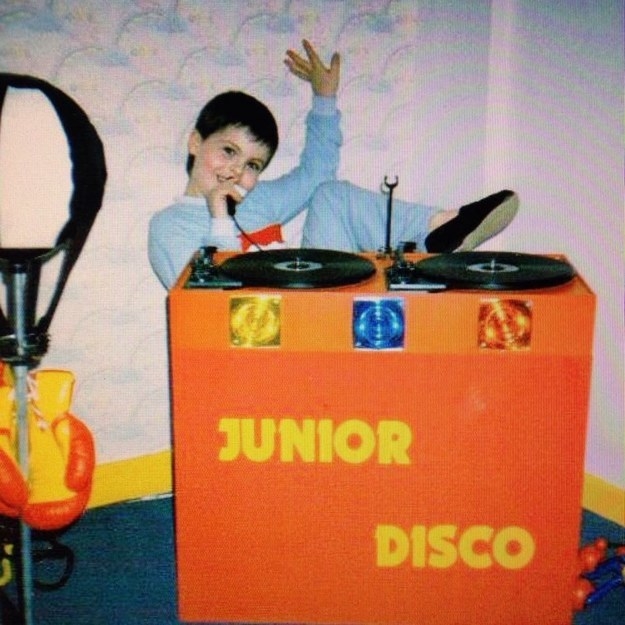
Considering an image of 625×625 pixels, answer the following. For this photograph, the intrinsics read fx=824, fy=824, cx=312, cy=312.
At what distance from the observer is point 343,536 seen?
1617mm

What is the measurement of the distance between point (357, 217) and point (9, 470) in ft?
3.28

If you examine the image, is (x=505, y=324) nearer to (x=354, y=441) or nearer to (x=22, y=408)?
(x=354, y=441)

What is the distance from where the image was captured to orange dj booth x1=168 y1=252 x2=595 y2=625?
1482 mm

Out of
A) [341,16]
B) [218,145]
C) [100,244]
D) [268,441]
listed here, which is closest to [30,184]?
[100,244]

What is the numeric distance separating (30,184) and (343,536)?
93cm

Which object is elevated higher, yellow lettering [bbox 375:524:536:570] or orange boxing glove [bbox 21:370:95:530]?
orange boxing glove [bbox 21:370:95:530]

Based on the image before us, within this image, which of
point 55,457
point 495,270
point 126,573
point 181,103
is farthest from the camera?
point 181,103

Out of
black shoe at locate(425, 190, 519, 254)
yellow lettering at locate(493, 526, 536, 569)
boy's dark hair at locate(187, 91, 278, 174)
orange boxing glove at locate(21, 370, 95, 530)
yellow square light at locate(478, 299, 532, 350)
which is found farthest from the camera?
boy's dark hair at locate(187, 91, 278, 174)

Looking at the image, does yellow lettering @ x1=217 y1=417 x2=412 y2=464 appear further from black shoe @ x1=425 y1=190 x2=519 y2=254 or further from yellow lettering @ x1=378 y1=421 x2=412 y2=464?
black shoe @ x1=425 y1=190 x2=519 y2=254

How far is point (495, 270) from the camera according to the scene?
62.6 inches

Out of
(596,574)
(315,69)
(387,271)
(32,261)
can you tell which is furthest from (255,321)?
(596,574)

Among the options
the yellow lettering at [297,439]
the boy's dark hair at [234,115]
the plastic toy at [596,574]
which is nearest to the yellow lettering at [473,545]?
the plastic toy at [596,574]

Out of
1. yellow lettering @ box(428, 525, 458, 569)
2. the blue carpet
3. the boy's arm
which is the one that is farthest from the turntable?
the blue carpet

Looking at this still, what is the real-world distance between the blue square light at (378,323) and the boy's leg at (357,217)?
597 millimetres
